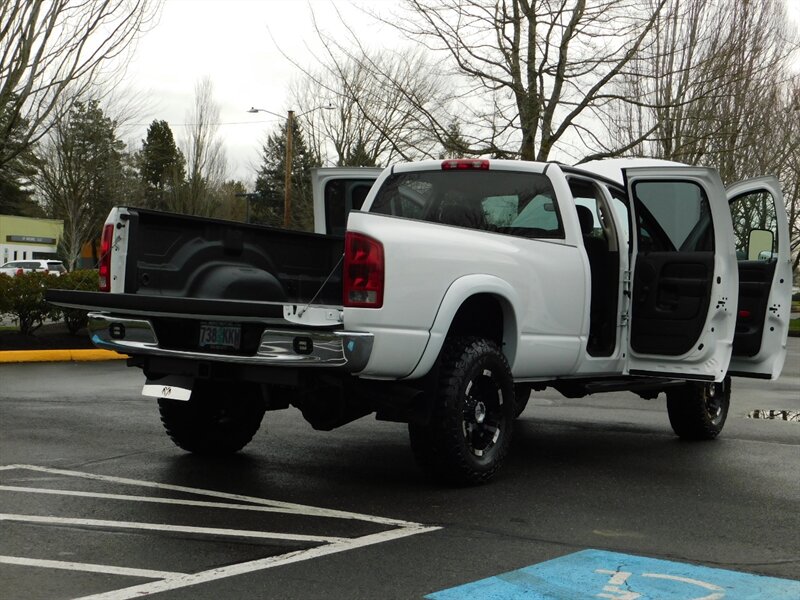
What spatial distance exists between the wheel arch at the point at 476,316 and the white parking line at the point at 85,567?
6.78 feet

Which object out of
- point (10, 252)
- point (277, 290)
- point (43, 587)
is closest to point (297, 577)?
point (43, 587)

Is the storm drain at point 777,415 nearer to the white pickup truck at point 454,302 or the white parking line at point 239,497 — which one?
the white pickup truck at point 454,302

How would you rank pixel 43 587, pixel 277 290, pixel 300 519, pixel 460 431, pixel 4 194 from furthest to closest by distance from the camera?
pixel 4 194 < pixel 277 290 < pixel 460 431 < pixel 300 519 < pixel 43 587

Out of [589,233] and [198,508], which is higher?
[589,233]

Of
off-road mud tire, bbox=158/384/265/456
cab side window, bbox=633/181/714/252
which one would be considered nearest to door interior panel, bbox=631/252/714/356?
cab side window, bbox=633/181/714/252

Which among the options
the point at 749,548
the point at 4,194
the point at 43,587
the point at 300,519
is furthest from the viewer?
the point at 4,194

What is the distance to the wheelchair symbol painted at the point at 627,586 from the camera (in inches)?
168

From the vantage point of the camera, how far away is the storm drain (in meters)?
10.6

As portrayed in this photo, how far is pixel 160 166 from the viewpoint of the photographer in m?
78.0

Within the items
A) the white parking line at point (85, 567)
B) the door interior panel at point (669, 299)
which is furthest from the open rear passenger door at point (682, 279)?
the white parking line at point (85, 567)

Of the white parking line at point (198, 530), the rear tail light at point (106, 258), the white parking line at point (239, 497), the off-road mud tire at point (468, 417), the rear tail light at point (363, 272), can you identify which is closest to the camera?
the white parking line at point (198, 530)

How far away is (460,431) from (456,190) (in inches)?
84.7

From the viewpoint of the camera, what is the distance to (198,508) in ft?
19.0

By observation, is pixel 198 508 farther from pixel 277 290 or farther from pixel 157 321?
pixel 277 290
